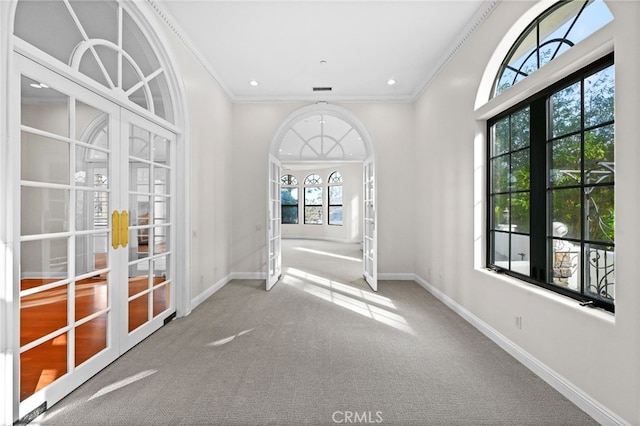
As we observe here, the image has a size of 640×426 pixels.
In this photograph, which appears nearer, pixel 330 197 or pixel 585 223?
pixel 585 223

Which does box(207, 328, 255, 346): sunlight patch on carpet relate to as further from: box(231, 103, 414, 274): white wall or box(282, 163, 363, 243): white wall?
box(282, 163, 363, 243): white wall

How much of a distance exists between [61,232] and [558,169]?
3.66m

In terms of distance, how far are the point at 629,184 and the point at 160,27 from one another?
13.2 feet

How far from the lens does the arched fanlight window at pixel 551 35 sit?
2131 millimetres

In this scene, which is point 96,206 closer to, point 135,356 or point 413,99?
point 135,356

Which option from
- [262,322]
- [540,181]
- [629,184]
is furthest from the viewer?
[262,322]

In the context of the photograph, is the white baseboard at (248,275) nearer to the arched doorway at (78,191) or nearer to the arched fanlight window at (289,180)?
the arched doorway at (78,191)

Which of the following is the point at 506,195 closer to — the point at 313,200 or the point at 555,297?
the point at 555,297

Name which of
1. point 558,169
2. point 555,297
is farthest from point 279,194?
point 555,297

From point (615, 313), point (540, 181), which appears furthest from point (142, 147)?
point (615, 313)

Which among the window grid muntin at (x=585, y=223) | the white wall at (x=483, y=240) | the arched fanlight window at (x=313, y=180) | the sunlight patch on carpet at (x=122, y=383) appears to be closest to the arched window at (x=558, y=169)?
the window grid muntin at (x=585, y=223)

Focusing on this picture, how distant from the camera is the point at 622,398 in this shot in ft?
5.61

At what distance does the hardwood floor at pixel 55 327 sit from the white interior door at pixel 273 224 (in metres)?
2.41

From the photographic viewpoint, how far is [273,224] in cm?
516
